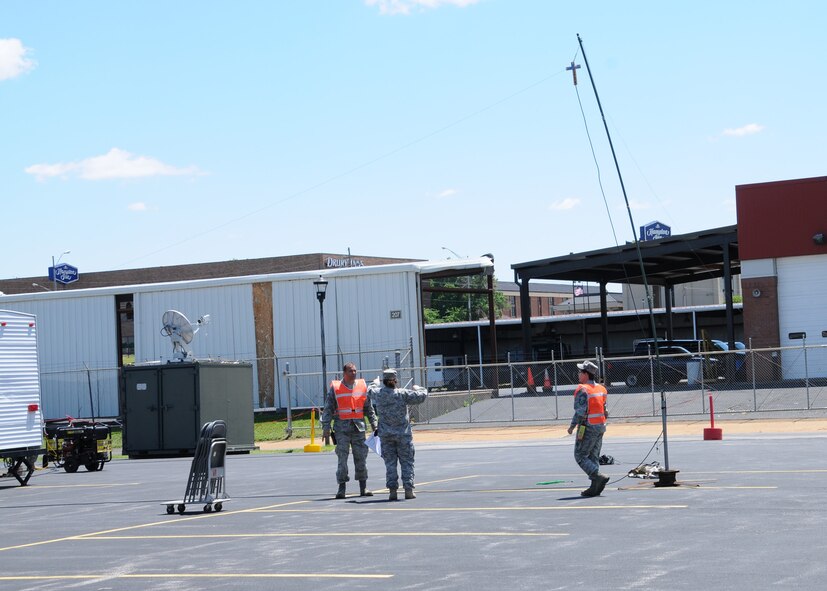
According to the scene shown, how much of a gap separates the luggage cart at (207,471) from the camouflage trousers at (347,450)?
166cm

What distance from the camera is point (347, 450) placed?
15883 millimetres

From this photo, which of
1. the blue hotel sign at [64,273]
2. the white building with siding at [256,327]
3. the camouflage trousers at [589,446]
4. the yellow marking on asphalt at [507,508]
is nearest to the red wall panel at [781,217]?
the white building with siding at [256,327]

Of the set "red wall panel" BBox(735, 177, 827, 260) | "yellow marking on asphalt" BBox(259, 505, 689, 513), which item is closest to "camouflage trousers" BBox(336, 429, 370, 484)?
"yellow marking on asphalt" BBox(259, 505, 689, 513)

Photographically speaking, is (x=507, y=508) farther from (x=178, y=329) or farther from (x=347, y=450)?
(x=178, y=329)

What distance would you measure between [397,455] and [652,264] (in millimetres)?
35387

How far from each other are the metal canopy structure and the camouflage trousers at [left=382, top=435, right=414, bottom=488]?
27.6 metres

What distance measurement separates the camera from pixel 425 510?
1377 cm

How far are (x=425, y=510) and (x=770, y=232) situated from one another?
106ft

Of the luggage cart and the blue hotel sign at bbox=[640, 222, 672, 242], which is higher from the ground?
the blue hotel sign at bbox=[640, 222, 672, 242]

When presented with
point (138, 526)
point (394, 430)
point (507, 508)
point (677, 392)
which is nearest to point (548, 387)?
point (677, 392)

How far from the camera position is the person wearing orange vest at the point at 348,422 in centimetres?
1578

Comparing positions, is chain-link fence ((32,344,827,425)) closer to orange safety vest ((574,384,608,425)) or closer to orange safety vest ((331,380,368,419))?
orange safety vest ((331,380,368,419))

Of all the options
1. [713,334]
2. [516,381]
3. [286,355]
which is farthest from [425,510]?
[713,334]

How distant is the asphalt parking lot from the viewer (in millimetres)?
8953
